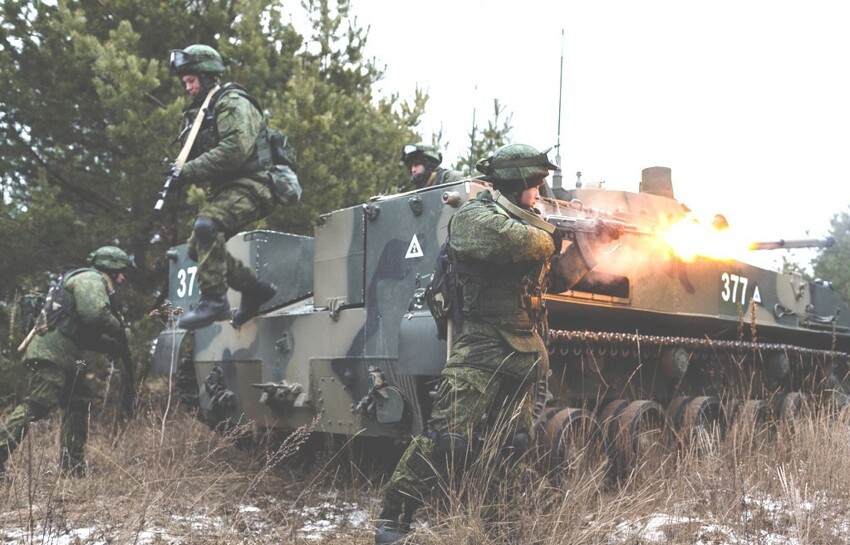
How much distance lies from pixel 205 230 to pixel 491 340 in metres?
2.53

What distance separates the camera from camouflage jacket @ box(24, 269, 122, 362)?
6.54 m

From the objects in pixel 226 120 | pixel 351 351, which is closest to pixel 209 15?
pixel 226 120

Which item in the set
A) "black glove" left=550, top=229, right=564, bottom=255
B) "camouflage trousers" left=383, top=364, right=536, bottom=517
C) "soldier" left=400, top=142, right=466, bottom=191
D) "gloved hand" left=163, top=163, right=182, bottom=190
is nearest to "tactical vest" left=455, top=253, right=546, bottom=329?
"black glove" left=550, top=229, right=564, bottom=255

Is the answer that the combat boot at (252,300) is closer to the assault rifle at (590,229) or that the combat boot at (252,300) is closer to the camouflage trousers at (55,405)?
the camouflage trousers at (55,405)

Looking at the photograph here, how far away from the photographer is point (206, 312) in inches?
241

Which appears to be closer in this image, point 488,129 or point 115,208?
point 115,208

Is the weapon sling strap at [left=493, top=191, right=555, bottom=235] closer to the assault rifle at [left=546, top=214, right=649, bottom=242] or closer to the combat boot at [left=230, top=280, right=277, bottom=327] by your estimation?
the assault rifle at [left=546, top=214, right=649, bottom=242]

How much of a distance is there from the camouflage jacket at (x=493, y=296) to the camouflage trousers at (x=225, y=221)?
2.33m

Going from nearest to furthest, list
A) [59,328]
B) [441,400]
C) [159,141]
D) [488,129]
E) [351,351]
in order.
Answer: [441,400] → [351,351] → [59,328] → [159,141] → [488,129]

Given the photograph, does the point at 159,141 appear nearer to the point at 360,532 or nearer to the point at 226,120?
the point at 226,120

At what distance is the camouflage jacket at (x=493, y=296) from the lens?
4.06m

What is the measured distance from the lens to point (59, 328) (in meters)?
6.61

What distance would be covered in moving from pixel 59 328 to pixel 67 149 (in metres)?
3.39

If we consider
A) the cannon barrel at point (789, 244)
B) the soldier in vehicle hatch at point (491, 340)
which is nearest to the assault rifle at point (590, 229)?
the soldier in vehicle hatch at point (491, 340)
